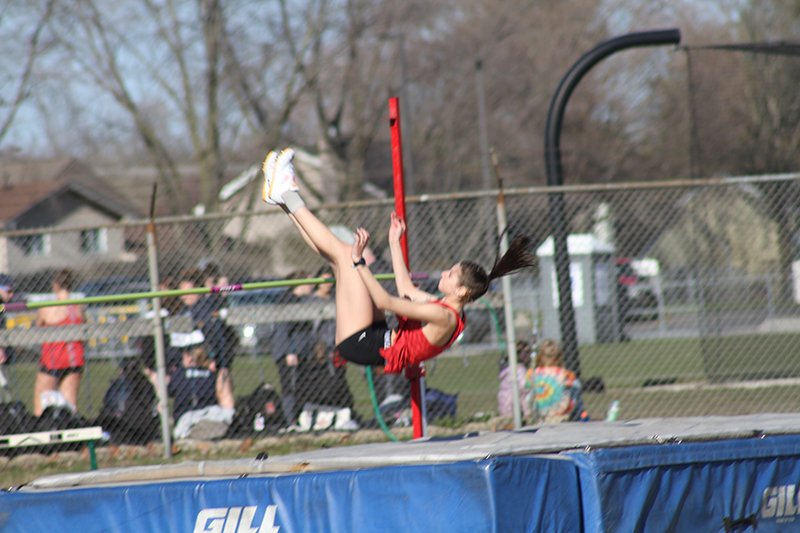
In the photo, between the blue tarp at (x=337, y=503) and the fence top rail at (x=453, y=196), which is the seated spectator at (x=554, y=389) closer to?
the fence top rail at (x=453, y=196)

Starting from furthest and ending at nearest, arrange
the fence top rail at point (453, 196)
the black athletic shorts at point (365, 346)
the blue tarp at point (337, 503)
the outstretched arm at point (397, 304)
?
the fence top rail at point (453, 196) < the black athletic shorts at point (365, 346) < the outstretched arm at point (397, 304) < the blue tarp at point (337, 503)

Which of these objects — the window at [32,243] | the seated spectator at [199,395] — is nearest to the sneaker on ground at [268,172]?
the seated spectator at [199,395]

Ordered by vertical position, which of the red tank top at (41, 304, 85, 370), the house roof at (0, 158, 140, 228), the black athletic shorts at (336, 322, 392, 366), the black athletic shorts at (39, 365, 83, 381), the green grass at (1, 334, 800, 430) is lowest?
the green grass at (1, 334, 800, 430)

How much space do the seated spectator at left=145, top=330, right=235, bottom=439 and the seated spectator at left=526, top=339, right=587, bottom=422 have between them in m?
3.07

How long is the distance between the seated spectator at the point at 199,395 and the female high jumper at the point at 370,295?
292cm

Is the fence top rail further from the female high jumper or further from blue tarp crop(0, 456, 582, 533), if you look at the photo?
blue tarp crop(0, 456, 582, 533)

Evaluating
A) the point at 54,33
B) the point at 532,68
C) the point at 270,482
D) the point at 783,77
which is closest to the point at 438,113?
the point at 532,68

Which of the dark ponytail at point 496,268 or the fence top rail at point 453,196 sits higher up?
the fence top rail at point 453,196

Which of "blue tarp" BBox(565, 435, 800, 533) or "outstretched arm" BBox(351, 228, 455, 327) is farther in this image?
"outstretched arm" BBox(351, 228, 455, 327)

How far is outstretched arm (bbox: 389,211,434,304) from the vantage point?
4633 mm

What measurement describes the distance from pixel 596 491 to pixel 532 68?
997 inches

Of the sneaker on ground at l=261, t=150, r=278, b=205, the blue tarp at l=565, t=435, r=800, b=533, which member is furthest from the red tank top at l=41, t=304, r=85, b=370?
the blue tarp at l=565, t=435, r=800, b=533

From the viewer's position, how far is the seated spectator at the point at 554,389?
273 inches

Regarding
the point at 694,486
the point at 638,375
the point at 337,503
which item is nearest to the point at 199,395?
the point at 337,503
